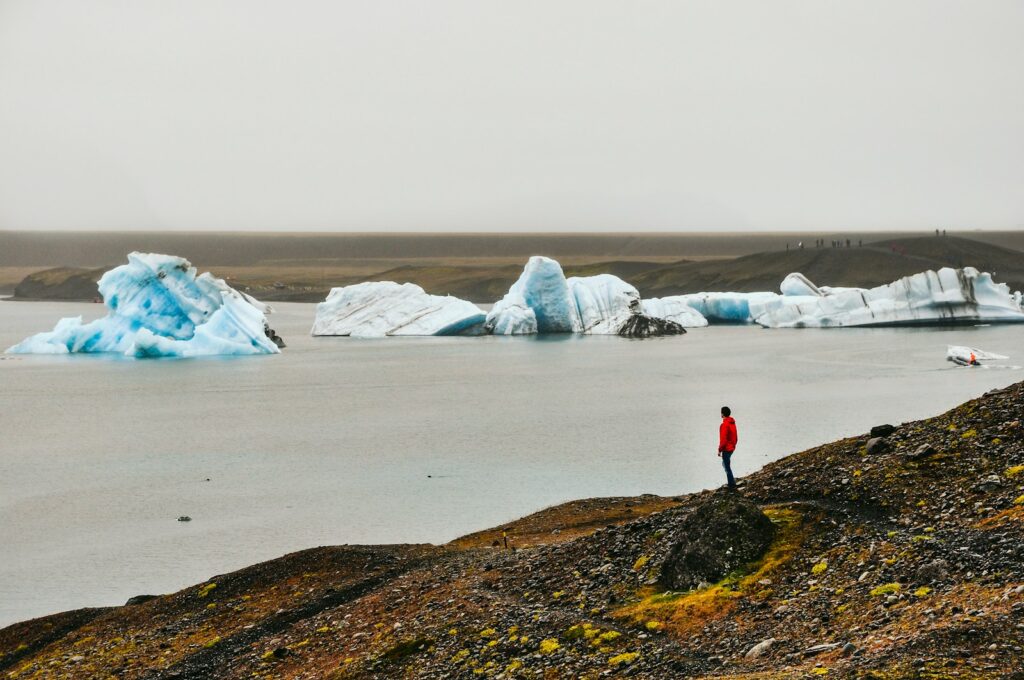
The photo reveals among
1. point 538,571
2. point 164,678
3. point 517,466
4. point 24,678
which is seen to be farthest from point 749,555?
point 517,466

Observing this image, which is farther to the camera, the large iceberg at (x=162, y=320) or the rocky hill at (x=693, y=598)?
the large iceberg at (x=162, y=320)

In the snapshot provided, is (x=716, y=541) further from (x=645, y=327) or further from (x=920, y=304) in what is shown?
(x=920, y=304)

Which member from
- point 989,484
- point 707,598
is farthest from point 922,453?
point 707,598

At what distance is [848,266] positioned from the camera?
124 metres

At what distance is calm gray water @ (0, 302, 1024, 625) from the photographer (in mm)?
22828

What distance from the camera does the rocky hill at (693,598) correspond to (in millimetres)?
10289

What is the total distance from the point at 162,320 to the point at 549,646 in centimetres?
5598

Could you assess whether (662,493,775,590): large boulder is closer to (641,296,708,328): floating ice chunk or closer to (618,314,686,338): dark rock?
(618,314,686,338): dark rock

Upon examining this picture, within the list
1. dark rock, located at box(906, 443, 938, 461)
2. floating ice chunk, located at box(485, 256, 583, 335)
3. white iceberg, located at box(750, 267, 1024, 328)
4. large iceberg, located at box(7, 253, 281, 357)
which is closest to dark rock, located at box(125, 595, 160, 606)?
dark rock, located at box(906, 443, 938, 461)

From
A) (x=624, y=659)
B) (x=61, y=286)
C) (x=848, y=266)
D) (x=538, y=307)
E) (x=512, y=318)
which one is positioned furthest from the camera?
(x=61, y=286)

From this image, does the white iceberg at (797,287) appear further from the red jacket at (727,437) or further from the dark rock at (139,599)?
the dark rock at (139,599)

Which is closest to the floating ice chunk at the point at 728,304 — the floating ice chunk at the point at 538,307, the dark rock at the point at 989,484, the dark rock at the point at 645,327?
the dark rock at the point at 645,327

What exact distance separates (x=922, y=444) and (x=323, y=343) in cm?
6663

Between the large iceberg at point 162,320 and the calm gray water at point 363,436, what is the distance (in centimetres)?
128
